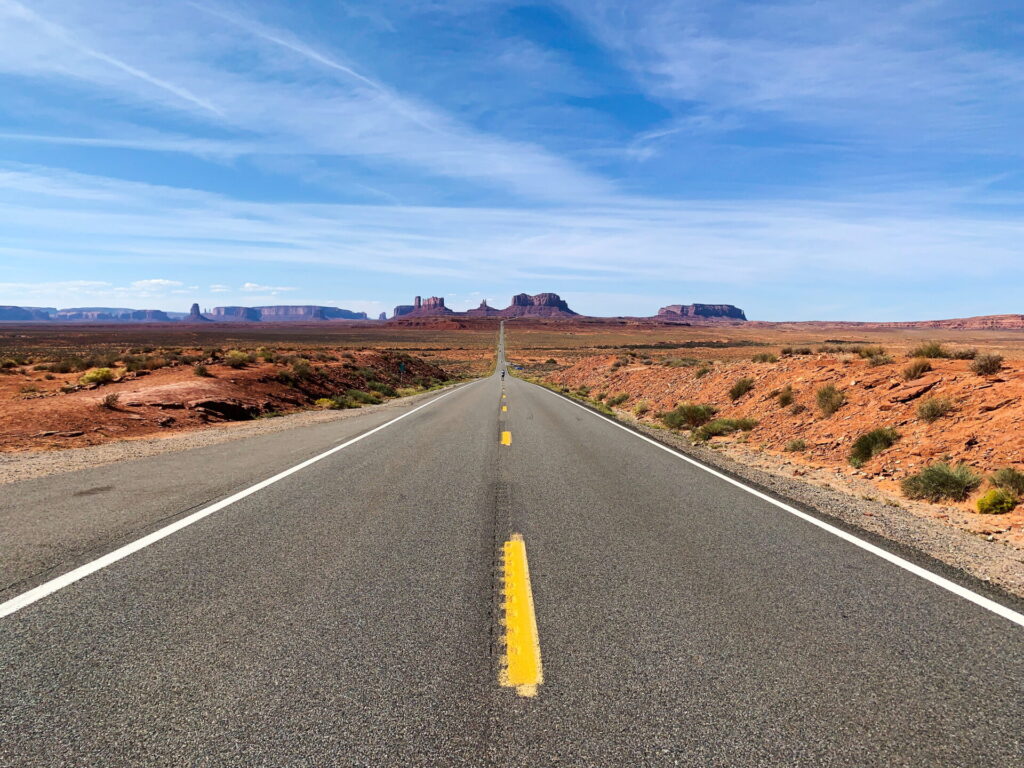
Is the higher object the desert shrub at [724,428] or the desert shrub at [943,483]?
the desert shrub at [943,483]

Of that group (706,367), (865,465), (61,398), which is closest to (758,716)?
(865,465)

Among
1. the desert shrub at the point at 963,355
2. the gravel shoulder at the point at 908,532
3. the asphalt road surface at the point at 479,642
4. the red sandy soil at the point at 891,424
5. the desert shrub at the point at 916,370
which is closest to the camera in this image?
the asphalt road surface at the point at 479,642

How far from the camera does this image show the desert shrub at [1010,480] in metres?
7.31

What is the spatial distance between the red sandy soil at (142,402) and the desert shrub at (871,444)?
640 inches

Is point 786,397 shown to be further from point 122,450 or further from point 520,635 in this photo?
point 122,450

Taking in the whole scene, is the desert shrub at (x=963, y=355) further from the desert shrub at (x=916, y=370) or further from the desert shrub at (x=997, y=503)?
the desert shrub at (x=997, y=503)

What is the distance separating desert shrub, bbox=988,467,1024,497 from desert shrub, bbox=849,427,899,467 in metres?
2.58

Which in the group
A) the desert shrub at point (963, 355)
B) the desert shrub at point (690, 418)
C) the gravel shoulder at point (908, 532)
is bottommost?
the desert shrub at point (690, 418)

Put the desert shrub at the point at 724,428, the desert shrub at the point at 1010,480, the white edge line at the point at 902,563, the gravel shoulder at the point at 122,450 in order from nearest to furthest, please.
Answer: the white edge line at the point at 902,563 → the desert shrub at the point at 1010,480 → the gravel shoulder at the point at 122,450 → the desert shrub at the point at 724,428

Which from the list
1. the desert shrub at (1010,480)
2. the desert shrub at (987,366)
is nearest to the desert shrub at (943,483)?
the desert shrub at (1010,480)

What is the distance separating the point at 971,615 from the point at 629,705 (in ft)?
9.32

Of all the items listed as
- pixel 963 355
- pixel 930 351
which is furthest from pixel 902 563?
pixel 930 351

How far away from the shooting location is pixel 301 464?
9.19 meters

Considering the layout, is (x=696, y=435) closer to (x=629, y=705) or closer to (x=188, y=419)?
(x=629, y=705)
